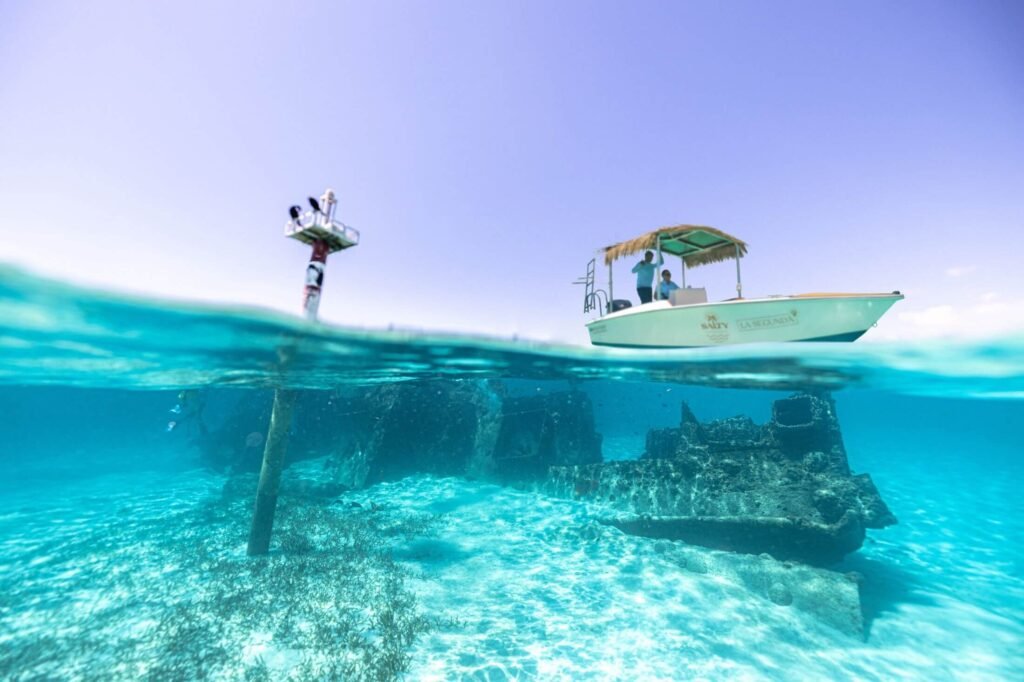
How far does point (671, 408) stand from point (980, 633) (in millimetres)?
155092

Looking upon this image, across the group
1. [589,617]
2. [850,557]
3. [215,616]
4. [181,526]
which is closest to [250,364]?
[181,526]

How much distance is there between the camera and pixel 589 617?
8703 mm

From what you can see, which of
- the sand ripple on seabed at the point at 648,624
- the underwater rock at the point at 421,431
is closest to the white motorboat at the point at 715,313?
the sand ripple on seabed at the point at 648,624

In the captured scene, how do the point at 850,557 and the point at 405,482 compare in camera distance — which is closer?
the point at 850,557

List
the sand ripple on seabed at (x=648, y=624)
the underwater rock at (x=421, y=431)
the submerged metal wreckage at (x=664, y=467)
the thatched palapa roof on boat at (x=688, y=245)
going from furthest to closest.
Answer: the underwater rock at (x=421, y=431), the thatched palapa roof on boat at (x=688, y=245), the submerged metal wreckage at (x=664, y=467), the sand ripple on seabed at (x=648, y=624)

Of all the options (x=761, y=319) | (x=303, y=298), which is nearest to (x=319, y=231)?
(x=303, y=298)

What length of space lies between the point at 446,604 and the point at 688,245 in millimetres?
11340

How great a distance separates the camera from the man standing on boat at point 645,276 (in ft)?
35.9

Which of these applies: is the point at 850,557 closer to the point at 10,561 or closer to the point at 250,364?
the point at 250,364

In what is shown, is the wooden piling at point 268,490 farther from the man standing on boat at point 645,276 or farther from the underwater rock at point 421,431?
the man standing on boat at point 645,276

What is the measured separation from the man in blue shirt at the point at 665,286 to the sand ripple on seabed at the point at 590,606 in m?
7.69

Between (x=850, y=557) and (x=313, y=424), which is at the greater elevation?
(x=313, y=424)


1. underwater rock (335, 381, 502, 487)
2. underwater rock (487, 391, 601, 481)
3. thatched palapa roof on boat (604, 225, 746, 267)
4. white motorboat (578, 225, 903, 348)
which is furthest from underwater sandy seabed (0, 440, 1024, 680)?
thatched palapa roof on boat (604, 225, 746, 267)

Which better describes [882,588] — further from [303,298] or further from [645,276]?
[303,298]
